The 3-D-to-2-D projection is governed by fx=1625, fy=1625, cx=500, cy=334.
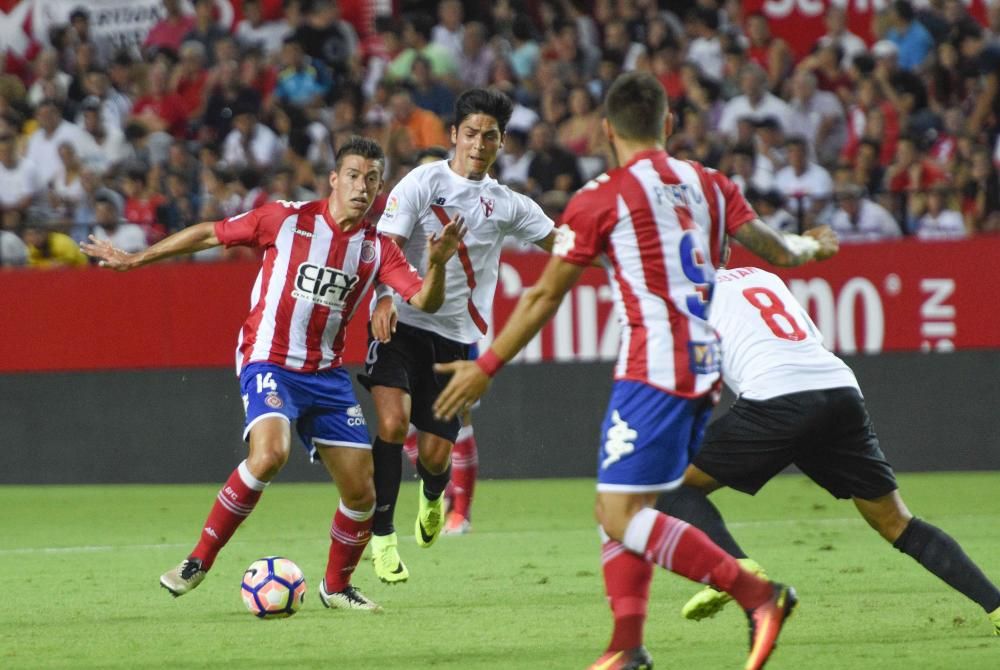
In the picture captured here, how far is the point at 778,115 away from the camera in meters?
15.2

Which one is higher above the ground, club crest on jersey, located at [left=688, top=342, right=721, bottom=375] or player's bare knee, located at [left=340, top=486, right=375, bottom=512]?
club crest on jersey, located at [left=688, top=342, right=721, bottom=375]

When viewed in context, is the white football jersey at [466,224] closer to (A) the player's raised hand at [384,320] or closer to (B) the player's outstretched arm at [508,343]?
(A) the player's raised hand at [384,320]

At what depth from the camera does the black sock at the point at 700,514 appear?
658 centimetres

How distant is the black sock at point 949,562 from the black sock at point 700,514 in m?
0.70

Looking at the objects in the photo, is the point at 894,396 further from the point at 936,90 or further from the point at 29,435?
the point at 29,435

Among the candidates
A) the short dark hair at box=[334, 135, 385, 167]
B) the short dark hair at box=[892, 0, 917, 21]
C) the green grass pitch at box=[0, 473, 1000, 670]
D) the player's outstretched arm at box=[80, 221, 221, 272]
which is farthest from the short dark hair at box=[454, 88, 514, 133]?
the short dark hair at box=[892, 0, 917, 21]

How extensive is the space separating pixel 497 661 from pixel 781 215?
26.2 feet

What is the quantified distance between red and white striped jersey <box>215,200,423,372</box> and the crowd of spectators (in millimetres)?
5949

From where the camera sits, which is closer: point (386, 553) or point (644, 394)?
point (644, 394)

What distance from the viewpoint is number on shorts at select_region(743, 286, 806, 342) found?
21.2 ft

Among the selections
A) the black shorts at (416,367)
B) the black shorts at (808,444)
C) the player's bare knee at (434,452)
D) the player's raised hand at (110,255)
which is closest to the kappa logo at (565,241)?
the black shorts at (808,444)

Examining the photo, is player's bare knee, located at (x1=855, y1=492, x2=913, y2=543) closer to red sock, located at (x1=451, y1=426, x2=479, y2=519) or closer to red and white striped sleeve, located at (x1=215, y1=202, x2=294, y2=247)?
red and white striped sleeve, located at (x1=215, y1=202, x2=294, y2=247)

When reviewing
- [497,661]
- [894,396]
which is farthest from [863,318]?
[497,661]

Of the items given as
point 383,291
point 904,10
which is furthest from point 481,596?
point 904,10
